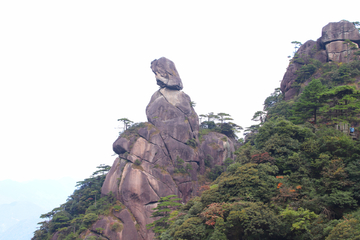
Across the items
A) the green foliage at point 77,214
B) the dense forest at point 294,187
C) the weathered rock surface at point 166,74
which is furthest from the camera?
the weathered rock surface at point 166,74

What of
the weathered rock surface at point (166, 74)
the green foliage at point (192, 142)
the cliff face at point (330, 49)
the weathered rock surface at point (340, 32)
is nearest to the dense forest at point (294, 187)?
the green foliage at point (192, 142)

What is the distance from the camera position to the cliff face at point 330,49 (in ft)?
111

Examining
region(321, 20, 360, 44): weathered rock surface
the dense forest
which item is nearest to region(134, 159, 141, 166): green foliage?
the dense forest

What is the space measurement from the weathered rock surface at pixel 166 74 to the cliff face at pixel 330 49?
1618 centimetres

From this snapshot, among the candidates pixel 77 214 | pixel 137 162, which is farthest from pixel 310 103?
pixel 77 214

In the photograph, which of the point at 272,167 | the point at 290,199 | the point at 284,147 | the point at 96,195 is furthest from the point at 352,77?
the point at 96,195

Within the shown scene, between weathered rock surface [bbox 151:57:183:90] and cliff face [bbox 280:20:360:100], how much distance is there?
1618 cm

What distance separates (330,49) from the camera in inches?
1374

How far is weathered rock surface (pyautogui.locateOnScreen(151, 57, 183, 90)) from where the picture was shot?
128ft

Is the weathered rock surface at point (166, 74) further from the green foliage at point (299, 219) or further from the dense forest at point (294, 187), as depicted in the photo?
Result: the green foliage at point (299, 219)

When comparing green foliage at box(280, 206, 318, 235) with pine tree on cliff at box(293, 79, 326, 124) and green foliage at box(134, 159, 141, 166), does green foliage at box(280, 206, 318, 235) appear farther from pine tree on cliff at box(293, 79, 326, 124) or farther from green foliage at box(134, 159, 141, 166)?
green foliage at box(134, 159, 141, 166)

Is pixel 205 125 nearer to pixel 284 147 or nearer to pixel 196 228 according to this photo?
pixel 284 147

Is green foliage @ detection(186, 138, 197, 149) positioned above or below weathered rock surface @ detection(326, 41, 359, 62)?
below

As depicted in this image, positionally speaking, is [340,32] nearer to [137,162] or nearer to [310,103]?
[310,103]
